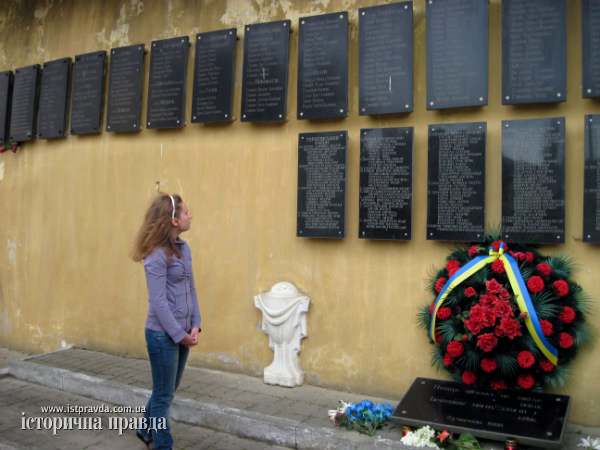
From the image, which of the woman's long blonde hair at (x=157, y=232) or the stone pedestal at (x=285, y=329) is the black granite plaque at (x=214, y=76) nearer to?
the stone pedestal at (x=285, y=329)

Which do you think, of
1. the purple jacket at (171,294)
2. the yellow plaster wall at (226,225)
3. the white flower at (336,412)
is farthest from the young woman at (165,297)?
the yellow plaster wall at (226,225)

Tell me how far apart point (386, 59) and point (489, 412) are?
8.50ft

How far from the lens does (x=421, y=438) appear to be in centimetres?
339

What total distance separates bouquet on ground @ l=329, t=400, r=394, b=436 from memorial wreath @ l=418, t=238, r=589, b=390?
22.7 inches

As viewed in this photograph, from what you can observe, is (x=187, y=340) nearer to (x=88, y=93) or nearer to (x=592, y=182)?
(x=592, y=182)

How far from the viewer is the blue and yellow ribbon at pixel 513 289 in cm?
362

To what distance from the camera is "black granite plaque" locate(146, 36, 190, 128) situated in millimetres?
5336

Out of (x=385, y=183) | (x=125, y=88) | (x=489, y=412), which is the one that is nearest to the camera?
(x=489, y=412)

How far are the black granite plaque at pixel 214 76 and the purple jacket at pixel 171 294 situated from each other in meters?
2.03

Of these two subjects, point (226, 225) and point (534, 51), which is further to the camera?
point (226, 225)

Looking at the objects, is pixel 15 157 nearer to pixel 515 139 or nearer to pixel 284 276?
pixel 284 276

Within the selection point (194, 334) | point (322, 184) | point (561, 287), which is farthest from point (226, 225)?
point (561, 287)

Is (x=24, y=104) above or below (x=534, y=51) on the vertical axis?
above

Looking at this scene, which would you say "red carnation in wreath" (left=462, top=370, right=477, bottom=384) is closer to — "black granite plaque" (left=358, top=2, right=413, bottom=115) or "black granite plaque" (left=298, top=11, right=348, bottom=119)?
"black granite plaque" (left=358, top=2, right=413, bottom=115)
